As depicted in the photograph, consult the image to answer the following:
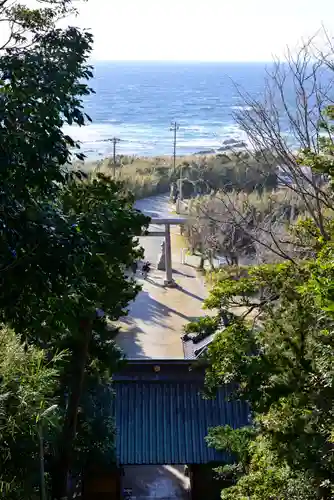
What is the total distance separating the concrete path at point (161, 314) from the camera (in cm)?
1180

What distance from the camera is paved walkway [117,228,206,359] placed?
1180 cm

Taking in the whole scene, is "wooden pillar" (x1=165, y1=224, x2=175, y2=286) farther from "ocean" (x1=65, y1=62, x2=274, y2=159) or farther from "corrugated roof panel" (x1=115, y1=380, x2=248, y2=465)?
"ocean" (x1=65, y1=62, x2=274, y2=159)

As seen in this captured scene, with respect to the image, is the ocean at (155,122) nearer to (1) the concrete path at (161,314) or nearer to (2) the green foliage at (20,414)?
(1) the concrete path at (161,314)

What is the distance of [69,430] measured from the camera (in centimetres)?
686

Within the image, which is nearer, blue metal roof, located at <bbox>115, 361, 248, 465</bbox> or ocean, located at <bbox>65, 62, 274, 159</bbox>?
blue metal roof, located at <bbox>115, 361, 248, 465</bbox>

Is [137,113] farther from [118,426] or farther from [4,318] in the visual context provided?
[4,318]

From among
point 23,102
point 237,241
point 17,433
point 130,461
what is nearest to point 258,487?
point 17,433

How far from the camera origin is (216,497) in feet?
26.0

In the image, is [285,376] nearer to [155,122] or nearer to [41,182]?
[41,182]

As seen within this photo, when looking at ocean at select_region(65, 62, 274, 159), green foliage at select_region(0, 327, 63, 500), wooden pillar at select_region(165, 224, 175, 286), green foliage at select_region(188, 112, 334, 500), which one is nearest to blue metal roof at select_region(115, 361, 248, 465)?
green foliage at select_region(188, 112, 334, 500)

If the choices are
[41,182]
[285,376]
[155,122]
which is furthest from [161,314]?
[155,122]

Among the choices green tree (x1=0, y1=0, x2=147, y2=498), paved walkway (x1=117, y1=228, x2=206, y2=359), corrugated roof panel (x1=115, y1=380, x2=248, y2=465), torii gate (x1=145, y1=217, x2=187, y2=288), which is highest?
green tree (x1=0, y1=0, x2=147, y2=498)

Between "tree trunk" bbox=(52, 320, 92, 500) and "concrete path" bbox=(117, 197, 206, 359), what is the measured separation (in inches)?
166

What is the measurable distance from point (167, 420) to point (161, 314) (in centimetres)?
609
